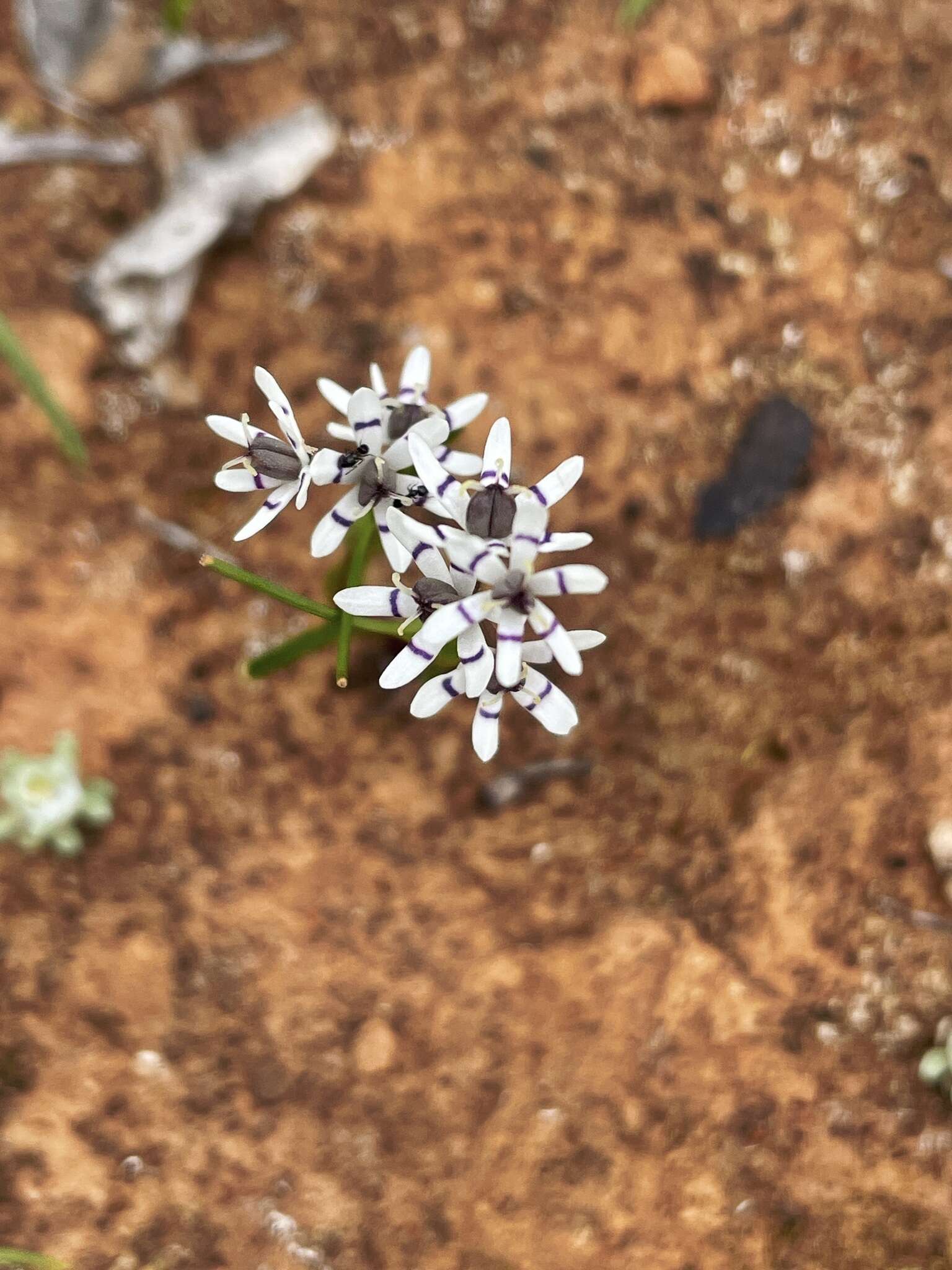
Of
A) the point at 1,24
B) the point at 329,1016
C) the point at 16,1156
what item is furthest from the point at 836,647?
the point at 1,24

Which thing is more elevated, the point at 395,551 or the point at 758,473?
the point at 758,473

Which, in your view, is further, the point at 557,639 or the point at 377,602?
the point at 377,602

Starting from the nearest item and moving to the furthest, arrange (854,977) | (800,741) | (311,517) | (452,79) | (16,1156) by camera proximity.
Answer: (16,1156), (854,977), (800,741), (311,517), (452,79)

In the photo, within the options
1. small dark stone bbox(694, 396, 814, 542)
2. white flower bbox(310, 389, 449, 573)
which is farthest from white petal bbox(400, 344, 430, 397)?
small dark stone bbox(694, 396, 814, 542)

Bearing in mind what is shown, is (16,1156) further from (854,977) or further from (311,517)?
(854,977)

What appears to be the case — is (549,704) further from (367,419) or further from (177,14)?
(177,14)

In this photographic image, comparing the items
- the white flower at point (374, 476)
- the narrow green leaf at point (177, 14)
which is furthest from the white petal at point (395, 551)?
the narrow green leaf at point (177, 14)

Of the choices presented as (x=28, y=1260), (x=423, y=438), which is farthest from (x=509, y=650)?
(x=28, y=1260)
